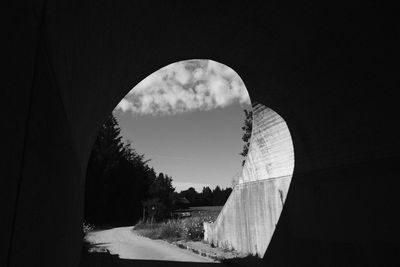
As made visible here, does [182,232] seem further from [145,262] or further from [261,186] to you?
[261,186]

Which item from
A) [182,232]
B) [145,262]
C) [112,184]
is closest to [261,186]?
[145,262]

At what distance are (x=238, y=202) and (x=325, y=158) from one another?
634cm

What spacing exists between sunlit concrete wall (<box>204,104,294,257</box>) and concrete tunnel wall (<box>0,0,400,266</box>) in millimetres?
534

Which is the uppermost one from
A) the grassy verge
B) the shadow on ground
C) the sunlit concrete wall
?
the sunlit concrete wall

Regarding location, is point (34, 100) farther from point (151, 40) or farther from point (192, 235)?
point (192, 235)

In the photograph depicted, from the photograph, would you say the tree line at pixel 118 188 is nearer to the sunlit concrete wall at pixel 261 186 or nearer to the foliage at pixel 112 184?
→ the foliage at pixel 112 184

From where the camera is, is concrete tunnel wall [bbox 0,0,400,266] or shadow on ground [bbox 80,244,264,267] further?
shadow on ground [bbox 80,244,264,267]

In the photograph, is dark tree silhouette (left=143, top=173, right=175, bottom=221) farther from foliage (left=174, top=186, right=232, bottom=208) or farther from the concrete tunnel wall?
foliage (left=174, top=186, right=232, bottom=208)

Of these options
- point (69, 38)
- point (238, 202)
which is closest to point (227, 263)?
point (238, 202)

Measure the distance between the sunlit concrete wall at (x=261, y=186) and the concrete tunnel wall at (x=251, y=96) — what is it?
1.75ft

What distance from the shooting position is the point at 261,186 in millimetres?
13312

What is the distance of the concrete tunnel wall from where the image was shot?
159cm

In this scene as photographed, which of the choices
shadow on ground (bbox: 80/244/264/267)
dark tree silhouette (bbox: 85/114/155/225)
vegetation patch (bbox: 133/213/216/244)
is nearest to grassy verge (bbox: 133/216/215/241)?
vegetation patch (bbox: 133/213/216/244)

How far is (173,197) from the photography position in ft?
138
